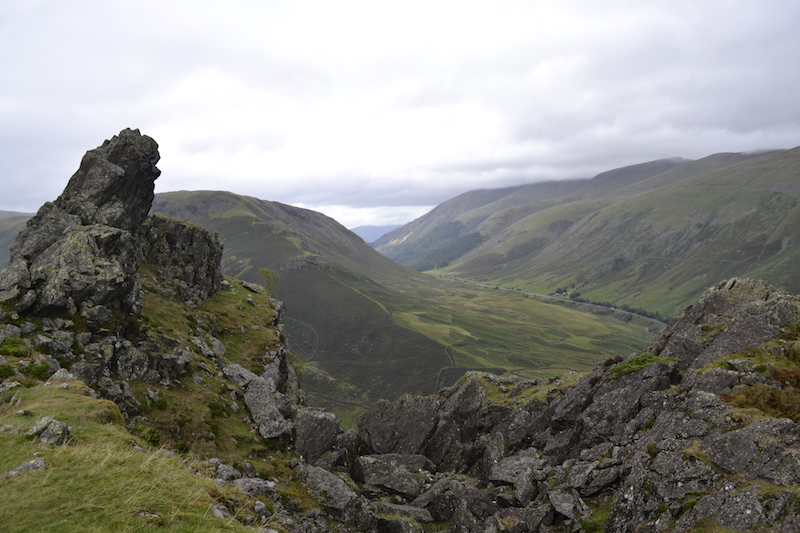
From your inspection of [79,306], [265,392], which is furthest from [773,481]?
[79,306]

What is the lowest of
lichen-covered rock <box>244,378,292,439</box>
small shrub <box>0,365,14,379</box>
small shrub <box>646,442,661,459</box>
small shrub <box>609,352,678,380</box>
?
lichen-covered rock <box>244,378,292,439</box>

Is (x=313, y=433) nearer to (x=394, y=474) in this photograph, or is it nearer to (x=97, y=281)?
(x=394, y=474)

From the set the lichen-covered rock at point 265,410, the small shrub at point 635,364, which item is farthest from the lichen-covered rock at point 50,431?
the small shrub at point 635,364

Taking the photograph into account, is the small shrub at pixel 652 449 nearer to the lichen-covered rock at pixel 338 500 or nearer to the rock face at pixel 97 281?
the lichen-covered rock at pixel 338 500

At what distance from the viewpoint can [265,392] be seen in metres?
44.5

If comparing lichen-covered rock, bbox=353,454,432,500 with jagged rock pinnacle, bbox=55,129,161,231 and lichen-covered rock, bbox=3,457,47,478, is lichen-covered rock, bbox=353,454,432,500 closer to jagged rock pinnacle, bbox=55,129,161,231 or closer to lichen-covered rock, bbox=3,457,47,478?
lichen-covered rock, bbox=3,457,47,478

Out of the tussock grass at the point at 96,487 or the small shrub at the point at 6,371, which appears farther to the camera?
the small shrub at the point at 6,371

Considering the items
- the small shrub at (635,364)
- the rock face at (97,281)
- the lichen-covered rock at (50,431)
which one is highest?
the rock face at (97,281)

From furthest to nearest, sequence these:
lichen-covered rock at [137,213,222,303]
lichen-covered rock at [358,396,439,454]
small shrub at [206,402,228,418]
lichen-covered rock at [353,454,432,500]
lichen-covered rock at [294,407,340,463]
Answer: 1. lichen-covered rock at [137,213,222,303]
2. lichen-covered rock at [358,396,439,454]
3. lichen-covered rock at [294,407,340,463]
4. lichen-covered rock at [353,454,432,500]
5. small shrub at [206,402,228,418]

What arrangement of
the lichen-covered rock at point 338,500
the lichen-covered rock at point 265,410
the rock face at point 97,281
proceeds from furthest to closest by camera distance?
the lichen-covered rock at point 265,410
the rock face at point 97,281
the lichen-covered rock at point 338,500

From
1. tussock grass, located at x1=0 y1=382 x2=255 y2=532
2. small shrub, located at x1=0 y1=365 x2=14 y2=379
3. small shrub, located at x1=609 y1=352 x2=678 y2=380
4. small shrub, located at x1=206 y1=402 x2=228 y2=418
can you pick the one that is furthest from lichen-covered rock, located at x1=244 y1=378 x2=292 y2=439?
small shrub, located at x1=609 y1=352 x2=678 y2=380

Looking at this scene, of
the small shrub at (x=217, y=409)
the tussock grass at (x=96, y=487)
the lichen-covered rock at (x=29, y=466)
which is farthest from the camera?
the small shrub at (x=217, y=409)

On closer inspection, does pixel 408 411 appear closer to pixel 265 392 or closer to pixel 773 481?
pixel 265 392

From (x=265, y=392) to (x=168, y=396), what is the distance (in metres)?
10.7
